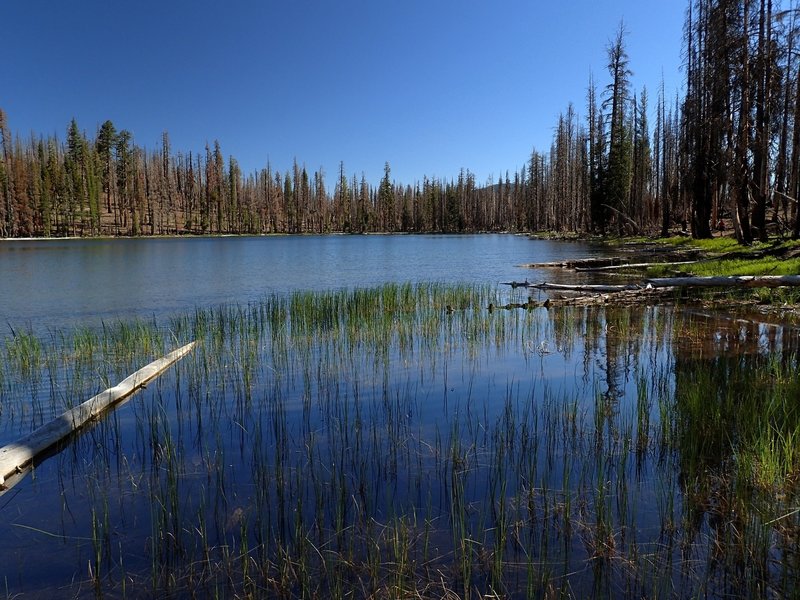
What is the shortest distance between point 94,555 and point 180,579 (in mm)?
797

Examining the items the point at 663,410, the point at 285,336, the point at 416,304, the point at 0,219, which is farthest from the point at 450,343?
the point at 0,219

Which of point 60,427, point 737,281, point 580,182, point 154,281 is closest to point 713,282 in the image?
point 737,281

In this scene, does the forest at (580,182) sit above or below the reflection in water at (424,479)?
above

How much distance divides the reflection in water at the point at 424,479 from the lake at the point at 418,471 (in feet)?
0.07

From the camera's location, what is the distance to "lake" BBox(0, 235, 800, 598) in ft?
11.1

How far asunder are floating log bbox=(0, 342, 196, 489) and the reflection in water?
21cm

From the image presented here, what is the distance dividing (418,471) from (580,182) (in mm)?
69211

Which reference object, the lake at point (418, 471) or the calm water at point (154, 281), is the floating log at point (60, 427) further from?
the calm water at point (154, 281)

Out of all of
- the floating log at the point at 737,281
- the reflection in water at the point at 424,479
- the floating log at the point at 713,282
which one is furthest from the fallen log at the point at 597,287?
the reflection in water at the point at 424,479

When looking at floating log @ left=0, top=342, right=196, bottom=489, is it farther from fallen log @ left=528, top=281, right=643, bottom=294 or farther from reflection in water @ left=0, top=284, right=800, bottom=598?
fallen log @ left=528, top=281, right=643, bottom=294

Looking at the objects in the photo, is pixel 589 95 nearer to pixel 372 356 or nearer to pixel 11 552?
pixel 372 356

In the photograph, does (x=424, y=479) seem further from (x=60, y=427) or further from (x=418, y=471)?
(x=60, y=427)

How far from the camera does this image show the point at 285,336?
37.5 ft

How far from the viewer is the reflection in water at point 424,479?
3.38 meters
